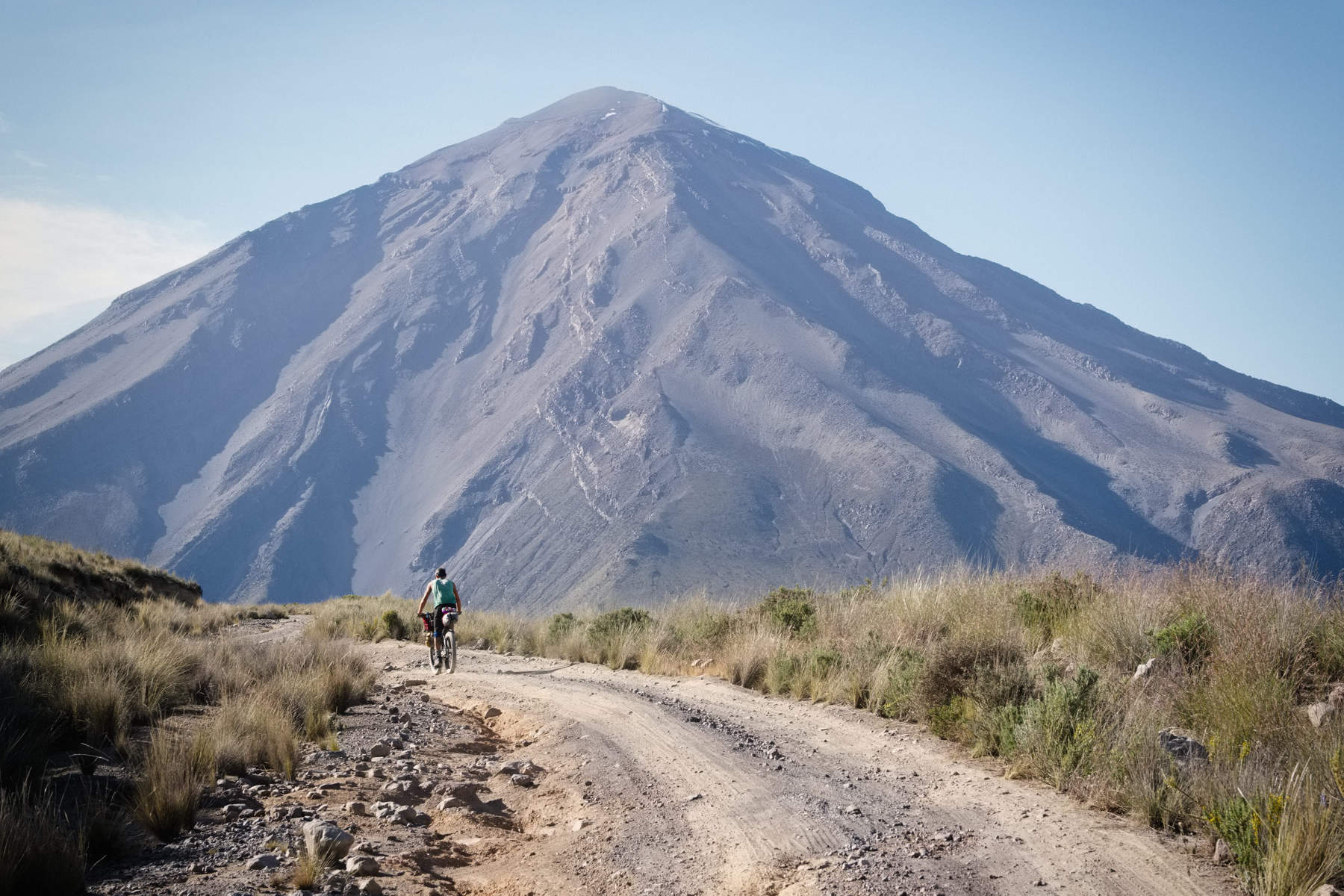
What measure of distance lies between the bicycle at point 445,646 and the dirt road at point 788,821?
5562mm

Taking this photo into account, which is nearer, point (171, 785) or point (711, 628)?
point (171, 785)

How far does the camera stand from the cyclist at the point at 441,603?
51.4 ft

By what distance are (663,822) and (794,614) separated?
7365 mm

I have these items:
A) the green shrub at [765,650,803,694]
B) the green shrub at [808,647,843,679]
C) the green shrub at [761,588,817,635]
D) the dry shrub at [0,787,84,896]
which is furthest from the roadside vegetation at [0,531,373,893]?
the green shrub at [761,588,817,635]

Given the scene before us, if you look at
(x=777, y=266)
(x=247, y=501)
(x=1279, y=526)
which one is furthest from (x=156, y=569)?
(x=777, y=266)

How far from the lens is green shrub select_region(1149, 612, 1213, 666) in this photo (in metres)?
8.27

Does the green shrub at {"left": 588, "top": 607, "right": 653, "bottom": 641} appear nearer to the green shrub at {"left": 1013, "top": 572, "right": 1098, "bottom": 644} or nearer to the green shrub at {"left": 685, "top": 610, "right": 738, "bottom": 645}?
the green shrub at {"left": 685, "top": 610, "right": 738, "bottom": 645}

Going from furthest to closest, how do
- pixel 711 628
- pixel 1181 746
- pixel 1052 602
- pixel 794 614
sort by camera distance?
1. pixel 711 628
2. pixel 794 614
3. pixel 1052 602
4. pixel 1181 746

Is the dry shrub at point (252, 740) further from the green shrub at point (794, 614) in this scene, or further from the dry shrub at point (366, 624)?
the dry shrub at point (366, 624)

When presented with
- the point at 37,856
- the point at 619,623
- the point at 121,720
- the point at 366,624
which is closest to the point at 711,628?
the point at 619,623

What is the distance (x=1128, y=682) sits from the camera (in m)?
7.96

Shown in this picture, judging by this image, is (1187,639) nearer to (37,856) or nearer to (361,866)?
(361,866)

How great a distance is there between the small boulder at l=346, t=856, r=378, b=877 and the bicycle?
981cm

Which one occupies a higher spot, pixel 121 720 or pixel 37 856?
pixel 37 856
